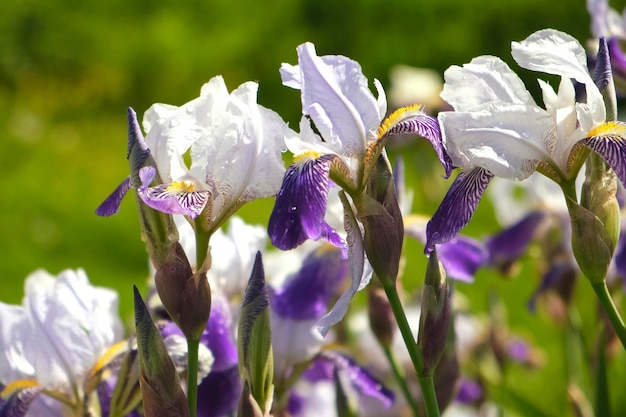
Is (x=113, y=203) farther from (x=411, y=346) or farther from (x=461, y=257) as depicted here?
(x=461, y=257)

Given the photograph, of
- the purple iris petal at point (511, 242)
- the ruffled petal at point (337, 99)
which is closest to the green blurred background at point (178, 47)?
the purple iris petal at point (511, 242)

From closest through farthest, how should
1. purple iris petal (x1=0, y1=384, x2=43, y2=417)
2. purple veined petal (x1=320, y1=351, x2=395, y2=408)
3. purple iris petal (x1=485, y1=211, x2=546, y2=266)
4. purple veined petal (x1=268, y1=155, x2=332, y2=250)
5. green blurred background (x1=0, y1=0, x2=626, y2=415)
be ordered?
purple veined petal (x1=268, y1=155, x2=332, y2=250)
purple iris petal (x1=0, y1=384, x2=43, y2=417)
purple veined petal (x1=320, y1=351, x2=395, y2=408)
purple iris petal (x1=485, y1=211, x2=546, y2=266)
green blurred background (x1=0, y1=0, x2=626, y2=415)

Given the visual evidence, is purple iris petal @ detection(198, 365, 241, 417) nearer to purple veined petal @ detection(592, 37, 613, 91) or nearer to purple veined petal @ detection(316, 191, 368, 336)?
purple veined petal @ detection(316, 191, 368, 336)

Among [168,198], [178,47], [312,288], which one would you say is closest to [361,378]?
[312,288]

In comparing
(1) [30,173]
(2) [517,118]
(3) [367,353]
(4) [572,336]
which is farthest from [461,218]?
(1) [30,173]

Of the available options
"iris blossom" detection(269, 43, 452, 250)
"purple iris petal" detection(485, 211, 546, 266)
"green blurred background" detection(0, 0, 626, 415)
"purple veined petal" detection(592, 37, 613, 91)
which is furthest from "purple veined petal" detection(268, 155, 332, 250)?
"green blurred background" detection(0, 0, 626, 415)

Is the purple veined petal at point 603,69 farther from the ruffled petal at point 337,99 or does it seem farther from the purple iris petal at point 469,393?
the purple iris petal at point 469,393
